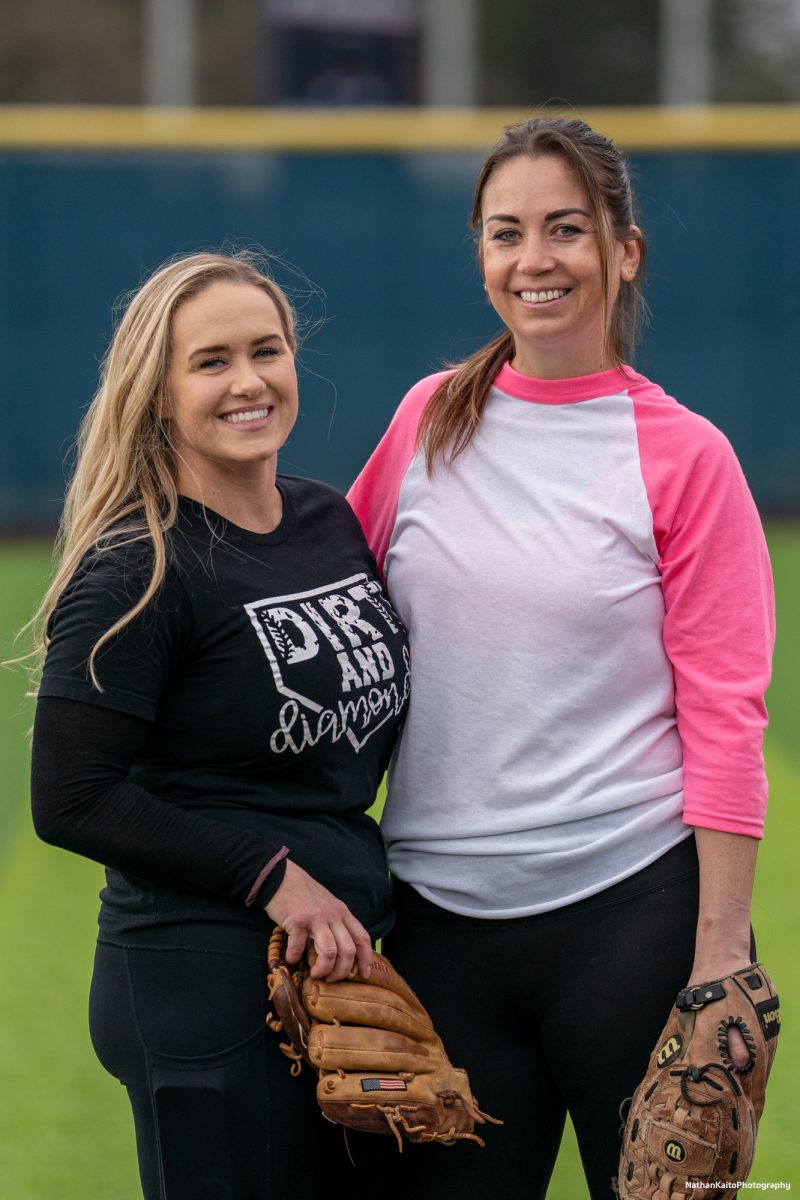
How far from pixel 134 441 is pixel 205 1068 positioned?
875mm

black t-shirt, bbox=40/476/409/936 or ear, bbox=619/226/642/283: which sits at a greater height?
ear, bbox=619/226/642/283

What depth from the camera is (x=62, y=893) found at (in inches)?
194

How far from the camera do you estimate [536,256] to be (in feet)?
7.22

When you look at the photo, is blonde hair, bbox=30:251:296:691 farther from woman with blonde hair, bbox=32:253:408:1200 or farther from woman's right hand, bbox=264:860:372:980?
woman's right hand, bbox=264:860:372:980

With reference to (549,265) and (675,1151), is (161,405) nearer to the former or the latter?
(549,265)

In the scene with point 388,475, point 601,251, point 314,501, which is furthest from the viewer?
point 388,475

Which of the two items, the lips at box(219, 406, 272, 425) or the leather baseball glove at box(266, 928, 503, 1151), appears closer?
the leather baseball glove at box(266, 928, 503, 1151)

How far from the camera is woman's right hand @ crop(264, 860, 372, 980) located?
6.61ft

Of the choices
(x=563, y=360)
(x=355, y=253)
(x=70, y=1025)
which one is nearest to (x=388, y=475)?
(x=563, y=360)

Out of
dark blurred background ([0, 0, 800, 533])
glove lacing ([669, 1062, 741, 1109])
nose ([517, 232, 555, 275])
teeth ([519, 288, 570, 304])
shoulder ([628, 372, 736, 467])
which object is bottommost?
glove lacing ([669, 1062, 741, 1109])

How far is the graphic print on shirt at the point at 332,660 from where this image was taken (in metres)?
2.07

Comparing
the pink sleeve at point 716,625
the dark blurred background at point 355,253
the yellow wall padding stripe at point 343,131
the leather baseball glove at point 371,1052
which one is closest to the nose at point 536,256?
the pink sleeve at point 716,625

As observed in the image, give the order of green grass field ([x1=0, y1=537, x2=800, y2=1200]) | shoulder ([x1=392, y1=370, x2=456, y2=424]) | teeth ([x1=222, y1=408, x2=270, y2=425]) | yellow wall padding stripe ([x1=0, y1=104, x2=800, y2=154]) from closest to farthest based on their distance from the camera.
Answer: teeth ([x1=222, y1=408, x2=270, y2=425])
shoulder ([x1=392, y1=370, x2=456, y2=424])
green grass field ([x1=0, y1=537, x2=800, y2=1200])
yellow wall padding stripe ([x1=0, y1=104, x2=800, y2=154])

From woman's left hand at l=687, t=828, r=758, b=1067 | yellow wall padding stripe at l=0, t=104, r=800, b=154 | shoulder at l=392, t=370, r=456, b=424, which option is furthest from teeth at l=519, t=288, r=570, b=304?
yellow wall padding stripe at l=0, t=104, r=800, b=154
